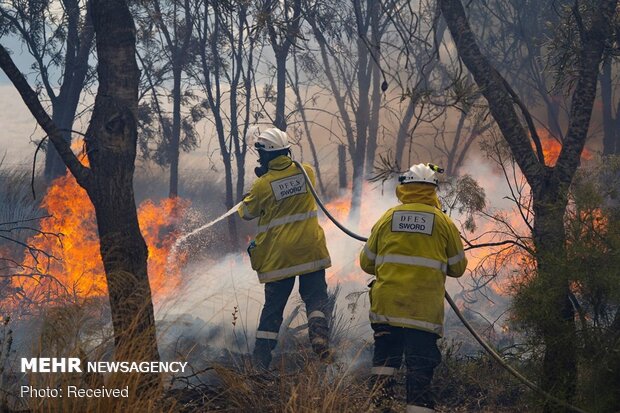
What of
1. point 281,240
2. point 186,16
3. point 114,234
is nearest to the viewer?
point 114,234

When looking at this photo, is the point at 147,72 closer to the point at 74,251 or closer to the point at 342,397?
the point at 74,251

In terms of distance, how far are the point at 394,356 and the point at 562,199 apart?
1486 mm

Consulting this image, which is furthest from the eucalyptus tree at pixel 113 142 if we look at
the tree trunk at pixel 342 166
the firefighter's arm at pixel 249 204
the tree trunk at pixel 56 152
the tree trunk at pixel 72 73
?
the tree trunk at pixel 342 166

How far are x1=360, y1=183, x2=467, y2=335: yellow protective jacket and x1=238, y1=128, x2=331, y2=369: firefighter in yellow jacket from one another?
1.53 meters

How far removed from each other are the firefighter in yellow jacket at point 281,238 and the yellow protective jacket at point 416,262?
153 cm

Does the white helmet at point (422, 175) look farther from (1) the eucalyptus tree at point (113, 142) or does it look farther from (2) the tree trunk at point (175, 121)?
(2) the tree trunk at point (175, 121)

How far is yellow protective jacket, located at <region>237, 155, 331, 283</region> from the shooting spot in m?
6.98

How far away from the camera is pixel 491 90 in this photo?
600 centimetres

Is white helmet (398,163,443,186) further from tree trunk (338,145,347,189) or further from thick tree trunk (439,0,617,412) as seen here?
tree trunk (338,145,347,189)

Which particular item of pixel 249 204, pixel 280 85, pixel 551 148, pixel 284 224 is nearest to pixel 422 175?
pixel 284 224

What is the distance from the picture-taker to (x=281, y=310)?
707cm

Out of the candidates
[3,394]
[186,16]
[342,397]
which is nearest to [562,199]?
[342,397]

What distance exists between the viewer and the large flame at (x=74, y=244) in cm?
1515

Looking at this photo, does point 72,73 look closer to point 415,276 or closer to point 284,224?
point 284,224
